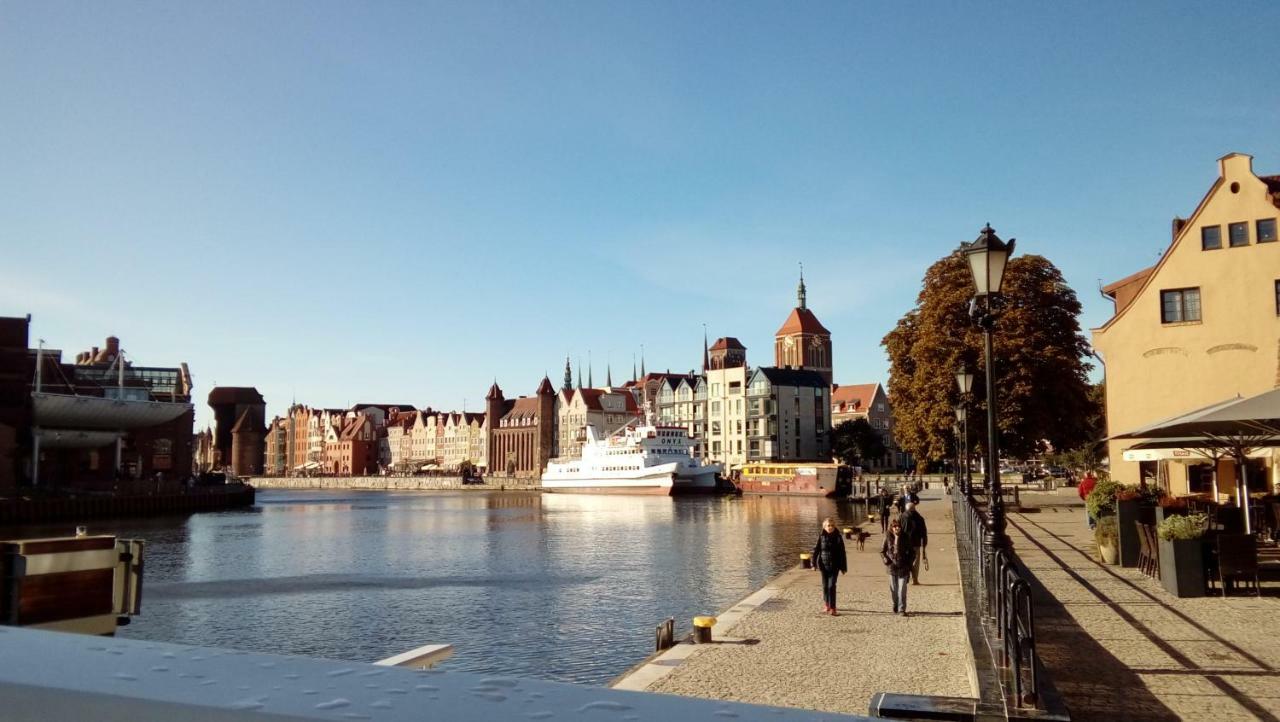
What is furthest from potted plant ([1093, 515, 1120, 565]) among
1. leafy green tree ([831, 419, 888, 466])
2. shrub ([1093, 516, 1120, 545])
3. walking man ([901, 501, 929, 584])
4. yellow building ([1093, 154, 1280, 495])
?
leafy green tree ([831, 419, 888, 466])

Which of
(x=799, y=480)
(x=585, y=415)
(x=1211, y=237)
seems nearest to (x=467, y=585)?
(x=1211, y=237)

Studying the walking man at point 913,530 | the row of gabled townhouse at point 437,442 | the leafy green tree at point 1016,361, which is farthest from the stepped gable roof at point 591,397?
the walking man at point 913,530

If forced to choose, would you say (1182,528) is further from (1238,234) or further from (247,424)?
(247,424)

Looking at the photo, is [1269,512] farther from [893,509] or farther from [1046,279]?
[1046,279]

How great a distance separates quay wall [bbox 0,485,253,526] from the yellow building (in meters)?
66.2

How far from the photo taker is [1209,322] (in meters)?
32.4

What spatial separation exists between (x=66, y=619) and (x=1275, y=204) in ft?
117

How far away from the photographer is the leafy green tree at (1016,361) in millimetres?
40500

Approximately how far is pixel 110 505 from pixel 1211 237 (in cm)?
7498

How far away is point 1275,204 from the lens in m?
31.1

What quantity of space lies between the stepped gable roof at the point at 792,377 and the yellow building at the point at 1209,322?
89.3 m

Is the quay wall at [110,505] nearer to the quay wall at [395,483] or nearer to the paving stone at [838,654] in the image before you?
the quay wall at [395,483]

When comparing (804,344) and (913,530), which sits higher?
(804,344)

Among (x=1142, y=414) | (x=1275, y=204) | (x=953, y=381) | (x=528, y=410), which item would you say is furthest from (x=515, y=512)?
(x=528, y=410)
